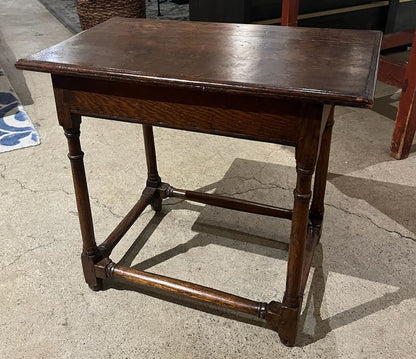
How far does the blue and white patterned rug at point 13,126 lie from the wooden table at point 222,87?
1160 mm

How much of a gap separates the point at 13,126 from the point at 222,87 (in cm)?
192

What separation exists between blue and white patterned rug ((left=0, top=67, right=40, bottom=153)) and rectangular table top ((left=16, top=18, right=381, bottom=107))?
45.9 inches

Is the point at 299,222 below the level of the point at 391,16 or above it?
above

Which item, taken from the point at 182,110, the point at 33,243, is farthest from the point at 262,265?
the point at 33,243

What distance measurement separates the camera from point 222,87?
938mm

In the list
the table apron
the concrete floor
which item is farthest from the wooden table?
the concrete floor

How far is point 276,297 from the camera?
4.60ft

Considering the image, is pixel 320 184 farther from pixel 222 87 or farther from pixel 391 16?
pixel 391 16

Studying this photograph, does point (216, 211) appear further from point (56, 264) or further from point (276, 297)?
point (56, 264)

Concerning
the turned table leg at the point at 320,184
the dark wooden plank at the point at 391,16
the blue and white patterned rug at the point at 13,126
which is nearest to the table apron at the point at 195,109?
the turned table leg at the point at 320,184

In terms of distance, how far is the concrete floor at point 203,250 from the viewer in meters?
1.27

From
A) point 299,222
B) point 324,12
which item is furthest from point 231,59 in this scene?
point 324,12

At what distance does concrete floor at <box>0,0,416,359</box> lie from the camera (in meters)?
1.27

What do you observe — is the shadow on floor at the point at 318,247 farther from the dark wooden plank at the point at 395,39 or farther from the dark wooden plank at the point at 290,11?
the dark wooden plank at the point at 395,39
